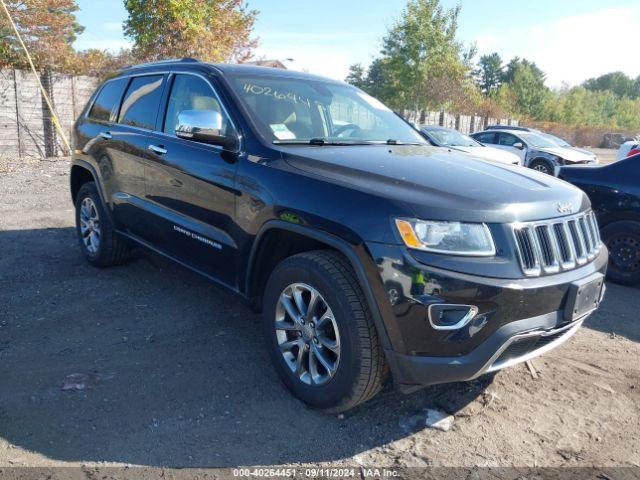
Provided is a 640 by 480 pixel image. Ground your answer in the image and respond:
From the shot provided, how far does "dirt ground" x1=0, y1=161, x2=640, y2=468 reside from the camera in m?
2.73

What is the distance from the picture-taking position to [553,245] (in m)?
2.72

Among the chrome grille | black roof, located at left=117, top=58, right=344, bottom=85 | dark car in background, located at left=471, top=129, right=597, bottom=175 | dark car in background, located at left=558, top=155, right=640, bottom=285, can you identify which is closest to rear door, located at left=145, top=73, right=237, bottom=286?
black roof, located at left=117, top=58, right=344, bottom=85

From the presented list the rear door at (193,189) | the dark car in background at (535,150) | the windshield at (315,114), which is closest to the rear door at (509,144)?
the dark car in background at (535,150)

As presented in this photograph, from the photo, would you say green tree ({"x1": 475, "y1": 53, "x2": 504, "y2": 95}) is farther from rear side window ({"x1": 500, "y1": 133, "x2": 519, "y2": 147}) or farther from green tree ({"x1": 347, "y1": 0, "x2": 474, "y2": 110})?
rear side window ({"x1": 500, "y1": 133, "x2": 519, "y2": 147})

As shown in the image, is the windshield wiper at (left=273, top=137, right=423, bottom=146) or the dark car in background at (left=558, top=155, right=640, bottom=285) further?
the dark car in background at (left=558, top=155, right=640, bottom=285)

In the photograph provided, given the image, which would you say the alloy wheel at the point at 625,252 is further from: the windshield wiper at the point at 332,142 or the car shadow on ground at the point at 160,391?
the windshield wiper at the point at 332,142

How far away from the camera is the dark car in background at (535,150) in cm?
1495

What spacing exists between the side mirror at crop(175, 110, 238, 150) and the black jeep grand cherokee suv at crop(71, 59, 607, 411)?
0.01m

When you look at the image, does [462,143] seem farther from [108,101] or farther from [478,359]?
[478,359]

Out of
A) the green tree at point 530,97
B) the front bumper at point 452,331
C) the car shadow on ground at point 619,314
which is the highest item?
the green tree at point 530,97

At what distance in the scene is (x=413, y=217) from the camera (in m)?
2.52

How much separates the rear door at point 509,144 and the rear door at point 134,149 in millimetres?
12923

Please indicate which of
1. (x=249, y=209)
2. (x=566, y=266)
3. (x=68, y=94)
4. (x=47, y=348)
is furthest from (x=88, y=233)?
(x=68, y=94)

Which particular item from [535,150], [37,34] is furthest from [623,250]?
[37,34]
